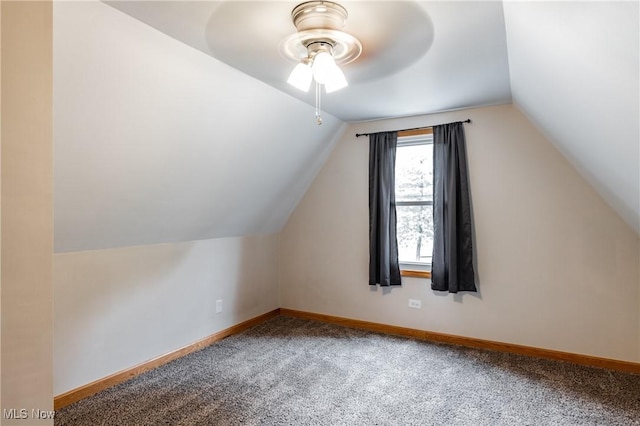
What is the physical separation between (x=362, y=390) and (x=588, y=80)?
2.40 m

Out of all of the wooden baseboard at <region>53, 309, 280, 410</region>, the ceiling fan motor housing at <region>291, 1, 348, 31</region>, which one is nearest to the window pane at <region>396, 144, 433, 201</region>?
the wooden baseboard at <region>53, 309, 280, 410</region>

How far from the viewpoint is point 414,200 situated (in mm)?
4172

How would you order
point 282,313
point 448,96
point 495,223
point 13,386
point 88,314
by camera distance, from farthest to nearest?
point 282,313
point 495,223
point 448,96
point 88,314
point 13,386

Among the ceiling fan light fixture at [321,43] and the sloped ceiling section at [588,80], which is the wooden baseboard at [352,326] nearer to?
the sloped ceiling section at [588,80]

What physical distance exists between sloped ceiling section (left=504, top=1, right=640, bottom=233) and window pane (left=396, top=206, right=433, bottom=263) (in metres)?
1.50

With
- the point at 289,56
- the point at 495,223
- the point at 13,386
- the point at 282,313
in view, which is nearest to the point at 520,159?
the point at 495,223

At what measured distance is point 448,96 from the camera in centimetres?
336

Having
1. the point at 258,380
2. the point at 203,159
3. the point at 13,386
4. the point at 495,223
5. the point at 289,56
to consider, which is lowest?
the point at 258,380

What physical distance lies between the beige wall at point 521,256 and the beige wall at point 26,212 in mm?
3594

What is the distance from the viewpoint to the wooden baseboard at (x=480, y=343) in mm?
3219

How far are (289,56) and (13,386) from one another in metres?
2.10

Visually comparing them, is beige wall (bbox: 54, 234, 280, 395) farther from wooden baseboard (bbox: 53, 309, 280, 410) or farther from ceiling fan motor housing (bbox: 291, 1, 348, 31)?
ceiling fan motor housing (bbox: 291, 1, 348, 31)

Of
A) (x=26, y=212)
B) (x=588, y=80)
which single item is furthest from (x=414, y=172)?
(x=26, y=212)

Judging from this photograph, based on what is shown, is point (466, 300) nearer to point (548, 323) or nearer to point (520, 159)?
point (548, 323)
